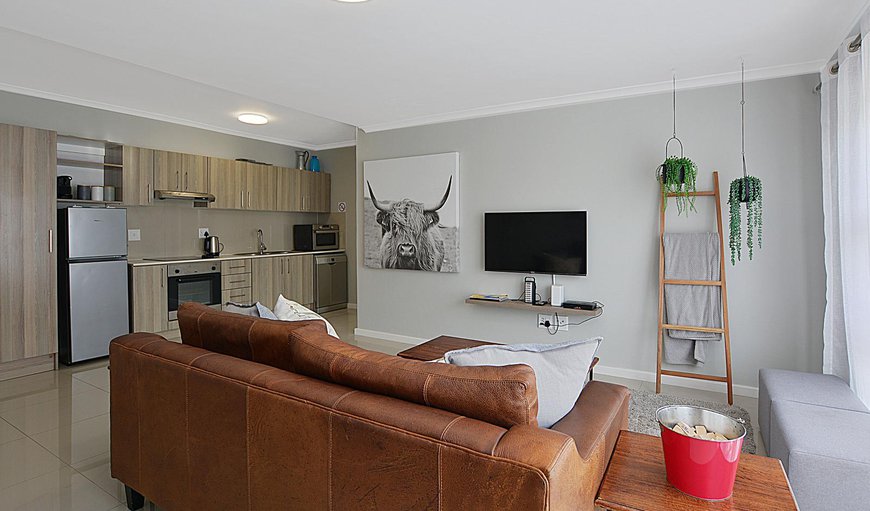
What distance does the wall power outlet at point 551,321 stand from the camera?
4.54 m

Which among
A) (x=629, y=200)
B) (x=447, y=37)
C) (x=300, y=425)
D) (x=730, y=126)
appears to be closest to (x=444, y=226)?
(x=629, y=200)

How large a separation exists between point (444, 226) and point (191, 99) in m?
2.87

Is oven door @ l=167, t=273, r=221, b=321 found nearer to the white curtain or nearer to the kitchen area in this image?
the kitchen area

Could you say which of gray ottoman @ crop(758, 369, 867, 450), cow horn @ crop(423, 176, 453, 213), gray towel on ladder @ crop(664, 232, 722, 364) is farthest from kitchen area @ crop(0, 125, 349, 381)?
gray ottoman @ crop(758, 369, 867, 450)

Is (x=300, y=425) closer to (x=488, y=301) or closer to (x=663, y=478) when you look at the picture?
(x=663, y=478)

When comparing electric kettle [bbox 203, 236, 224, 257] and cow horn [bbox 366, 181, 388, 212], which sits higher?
cow horn [bbox 366, 181, 388, 212]

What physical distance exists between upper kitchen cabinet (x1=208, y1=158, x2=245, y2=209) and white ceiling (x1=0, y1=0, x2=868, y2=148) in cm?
137

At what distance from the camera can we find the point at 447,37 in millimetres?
3092

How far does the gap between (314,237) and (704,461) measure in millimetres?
6593

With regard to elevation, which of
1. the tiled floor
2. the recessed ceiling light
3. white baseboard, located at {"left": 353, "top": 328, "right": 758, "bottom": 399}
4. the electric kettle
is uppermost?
the recessed ceiling light

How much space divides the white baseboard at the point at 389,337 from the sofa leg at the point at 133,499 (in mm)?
3277

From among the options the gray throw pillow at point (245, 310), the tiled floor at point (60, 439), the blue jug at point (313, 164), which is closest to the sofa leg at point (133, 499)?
the tiled floor at point (60, 439)

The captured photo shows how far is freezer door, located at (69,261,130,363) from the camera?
15.2 feet

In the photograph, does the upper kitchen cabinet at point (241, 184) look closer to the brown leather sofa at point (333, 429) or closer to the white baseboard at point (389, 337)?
the white baseboard at point (389, 337)
